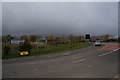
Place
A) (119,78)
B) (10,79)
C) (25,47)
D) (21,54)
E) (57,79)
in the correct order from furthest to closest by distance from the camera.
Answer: (25,47)
(21,54)
(10,79)
(57,79)
(119,78)

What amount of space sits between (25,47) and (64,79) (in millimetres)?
11730

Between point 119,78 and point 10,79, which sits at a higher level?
point 119,78

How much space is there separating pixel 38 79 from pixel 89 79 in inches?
107

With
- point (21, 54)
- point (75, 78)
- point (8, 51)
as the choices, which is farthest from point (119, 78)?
point (8, 51)

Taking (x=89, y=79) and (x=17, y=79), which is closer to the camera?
(x=89, y=79)

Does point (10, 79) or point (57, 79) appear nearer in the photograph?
point (57, 79)

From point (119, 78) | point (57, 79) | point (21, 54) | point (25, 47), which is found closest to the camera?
point (119, 78)

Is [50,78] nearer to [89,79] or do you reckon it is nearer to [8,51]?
[89,79]

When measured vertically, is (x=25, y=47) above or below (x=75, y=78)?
above

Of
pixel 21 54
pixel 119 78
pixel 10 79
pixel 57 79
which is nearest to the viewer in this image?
pixel 119 78

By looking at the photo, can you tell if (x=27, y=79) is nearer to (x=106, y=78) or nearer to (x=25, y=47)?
(x=106, y=78)

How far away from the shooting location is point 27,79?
456 centimetres

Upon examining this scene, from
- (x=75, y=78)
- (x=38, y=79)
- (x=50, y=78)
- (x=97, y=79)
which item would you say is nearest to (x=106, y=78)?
(x=97, y=79)

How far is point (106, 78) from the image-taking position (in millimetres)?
4230
